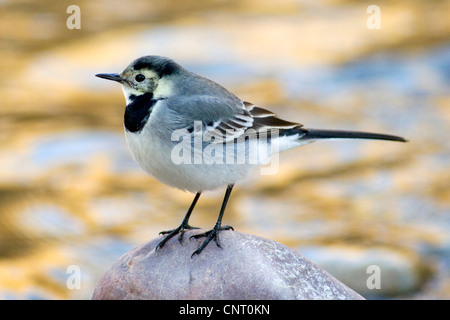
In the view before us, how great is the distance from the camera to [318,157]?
13477 mm

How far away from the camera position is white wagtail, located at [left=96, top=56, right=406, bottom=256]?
630cm

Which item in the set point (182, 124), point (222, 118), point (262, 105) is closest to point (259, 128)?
point (222, 118)

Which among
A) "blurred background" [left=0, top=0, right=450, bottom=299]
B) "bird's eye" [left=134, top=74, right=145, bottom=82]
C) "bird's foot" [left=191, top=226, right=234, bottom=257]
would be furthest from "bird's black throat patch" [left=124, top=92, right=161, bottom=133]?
"blurred background" [left=0, top=0, right=450, bottom=299]

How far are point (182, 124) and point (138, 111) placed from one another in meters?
0.41

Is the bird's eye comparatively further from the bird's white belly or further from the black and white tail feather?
the black and white tail feather

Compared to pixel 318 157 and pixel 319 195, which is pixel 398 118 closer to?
pixel 318 157

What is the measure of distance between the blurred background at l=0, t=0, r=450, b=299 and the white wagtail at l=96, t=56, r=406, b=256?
3.43m

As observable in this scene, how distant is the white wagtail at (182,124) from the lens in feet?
20.7

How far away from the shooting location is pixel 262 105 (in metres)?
14.7

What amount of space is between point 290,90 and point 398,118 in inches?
95.3

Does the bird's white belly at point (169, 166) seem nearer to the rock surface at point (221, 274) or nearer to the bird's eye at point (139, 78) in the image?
the bird's eye at point (139, 78)

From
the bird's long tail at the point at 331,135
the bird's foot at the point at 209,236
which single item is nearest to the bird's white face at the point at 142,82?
the bird's foot at the point at 209,236

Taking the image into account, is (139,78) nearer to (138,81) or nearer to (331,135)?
(138,81)
